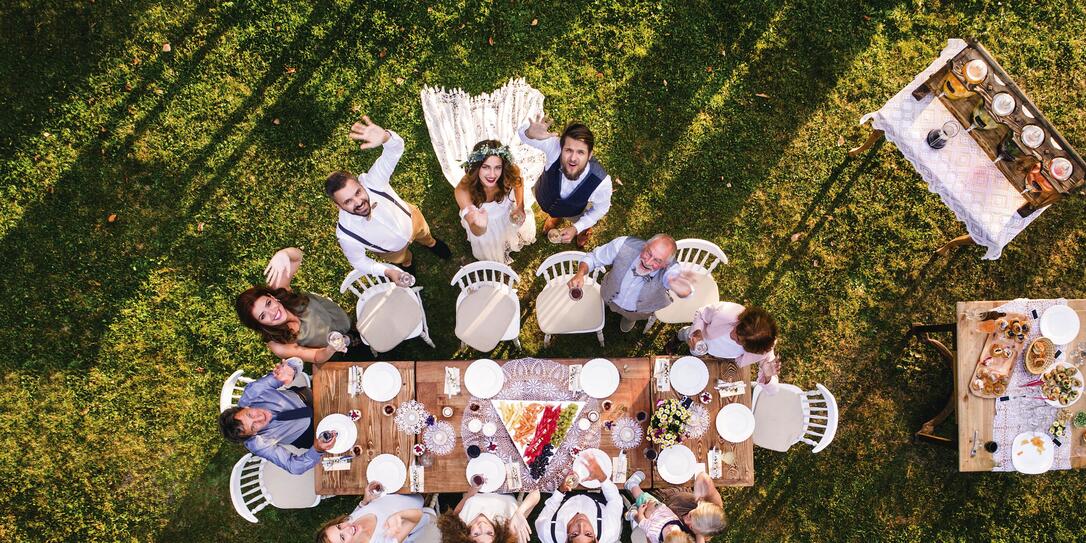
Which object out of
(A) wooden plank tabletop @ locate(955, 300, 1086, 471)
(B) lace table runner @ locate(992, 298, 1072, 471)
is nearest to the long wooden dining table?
(A) wooden plank tabletop @ locate(955, 300, 1086, 471)

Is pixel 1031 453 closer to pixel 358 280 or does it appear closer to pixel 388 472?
pixel 388 472

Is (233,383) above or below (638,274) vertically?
below

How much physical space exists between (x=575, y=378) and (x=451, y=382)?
952mm

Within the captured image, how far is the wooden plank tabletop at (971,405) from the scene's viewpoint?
15.5 ft

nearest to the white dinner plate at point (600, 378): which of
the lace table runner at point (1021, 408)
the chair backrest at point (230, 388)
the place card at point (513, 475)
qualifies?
the place card at point (513, 475)

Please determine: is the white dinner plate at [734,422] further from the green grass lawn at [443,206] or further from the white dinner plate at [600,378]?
the green grass lawn at [443,206]

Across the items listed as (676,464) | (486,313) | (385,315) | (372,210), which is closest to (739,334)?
(676,464)

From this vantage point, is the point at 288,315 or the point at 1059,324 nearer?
the point at 288,315

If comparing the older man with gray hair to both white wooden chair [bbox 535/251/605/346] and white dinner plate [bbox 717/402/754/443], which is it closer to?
white wooden chair [bbox 535/251/605/346]

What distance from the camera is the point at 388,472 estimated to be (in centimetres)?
439

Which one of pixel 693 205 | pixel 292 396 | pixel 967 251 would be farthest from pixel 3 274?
pixel 967 251

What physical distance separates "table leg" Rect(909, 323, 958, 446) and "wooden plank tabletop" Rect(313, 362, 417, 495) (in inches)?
184

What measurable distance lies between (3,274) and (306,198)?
296 cm

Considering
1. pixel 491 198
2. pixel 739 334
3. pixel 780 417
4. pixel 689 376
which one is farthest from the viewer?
pixel 780 417
